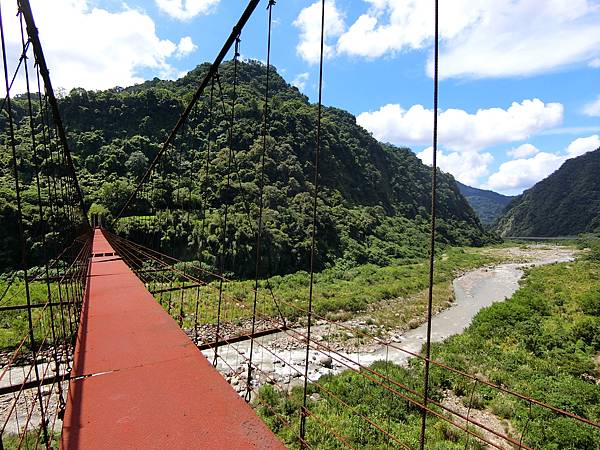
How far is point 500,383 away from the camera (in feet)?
29.3

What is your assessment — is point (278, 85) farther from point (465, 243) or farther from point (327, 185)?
point (465, 243)

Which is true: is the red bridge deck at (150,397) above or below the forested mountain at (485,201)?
below

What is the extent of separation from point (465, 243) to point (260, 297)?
4027 centimetres

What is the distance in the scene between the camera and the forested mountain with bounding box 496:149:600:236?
201 feet

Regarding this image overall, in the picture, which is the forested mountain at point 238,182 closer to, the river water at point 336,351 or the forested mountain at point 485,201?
the river water at point 336,351

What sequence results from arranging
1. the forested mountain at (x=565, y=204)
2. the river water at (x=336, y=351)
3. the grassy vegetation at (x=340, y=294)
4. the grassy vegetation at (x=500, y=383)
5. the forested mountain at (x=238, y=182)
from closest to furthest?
the grassy vegetation at (x=500, y=383) < the river water at (x=336, y=351) < the grassy vegetation at (x=340, y=294) < the forested mountain at (x=238, y=182) < the forested mountain at (x=565, y=204)

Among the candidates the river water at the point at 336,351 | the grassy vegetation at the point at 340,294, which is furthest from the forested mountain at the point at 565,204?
the river water at the point at 336,351

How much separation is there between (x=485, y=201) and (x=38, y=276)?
584 ft

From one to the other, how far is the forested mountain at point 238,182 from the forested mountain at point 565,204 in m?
23.9

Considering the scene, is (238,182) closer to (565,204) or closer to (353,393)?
(353,393)

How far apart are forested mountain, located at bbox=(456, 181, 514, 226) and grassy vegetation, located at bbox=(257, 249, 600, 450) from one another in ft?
435

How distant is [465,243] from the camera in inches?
1903

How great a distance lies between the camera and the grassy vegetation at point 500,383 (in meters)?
6.49

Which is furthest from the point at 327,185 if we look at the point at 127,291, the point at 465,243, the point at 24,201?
the point at 127,291
